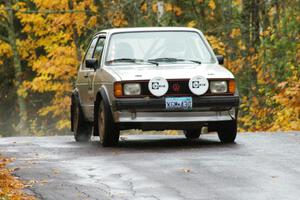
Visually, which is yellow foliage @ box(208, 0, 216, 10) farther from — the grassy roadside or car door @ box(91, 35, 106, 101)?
the grassy roadside

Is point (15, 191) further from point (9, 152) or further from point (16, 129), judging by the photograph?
point (16, 129)

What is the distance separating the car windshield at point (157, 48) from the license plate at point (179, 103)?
107 cm

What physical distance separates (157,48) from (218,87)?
1586mm

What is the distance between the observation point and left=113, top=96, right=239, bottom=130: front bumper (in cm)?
1354

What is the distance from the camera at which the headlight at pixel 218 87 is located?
541 inches

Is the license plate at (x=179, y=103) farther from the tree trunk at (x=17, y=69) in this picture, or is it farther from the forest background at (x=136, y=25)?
the tree trunk at (x=17, y=69)

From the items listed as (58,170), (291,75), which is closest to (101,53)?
(58,170)

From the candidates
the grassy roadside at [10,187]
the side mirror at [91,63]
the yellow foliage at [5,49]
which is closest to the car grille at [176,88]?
the side mirror at [91,63]

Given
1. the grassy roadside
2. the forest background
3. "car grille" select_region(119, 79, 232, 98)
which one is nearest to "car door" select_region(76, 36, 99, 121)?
"car grille" select_region(119, 79, 232, 98)

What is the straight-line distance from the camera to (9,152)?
556 inches

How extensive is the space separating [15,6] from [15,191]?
27058 millimetres

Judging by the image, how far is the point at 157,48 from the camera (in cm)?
1498

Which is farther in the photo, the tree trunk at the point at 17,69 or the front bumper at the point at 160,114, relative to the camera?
the tree trunk at the point at 17,69

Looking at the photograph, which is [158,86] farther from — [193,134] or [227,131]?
[193,134]
